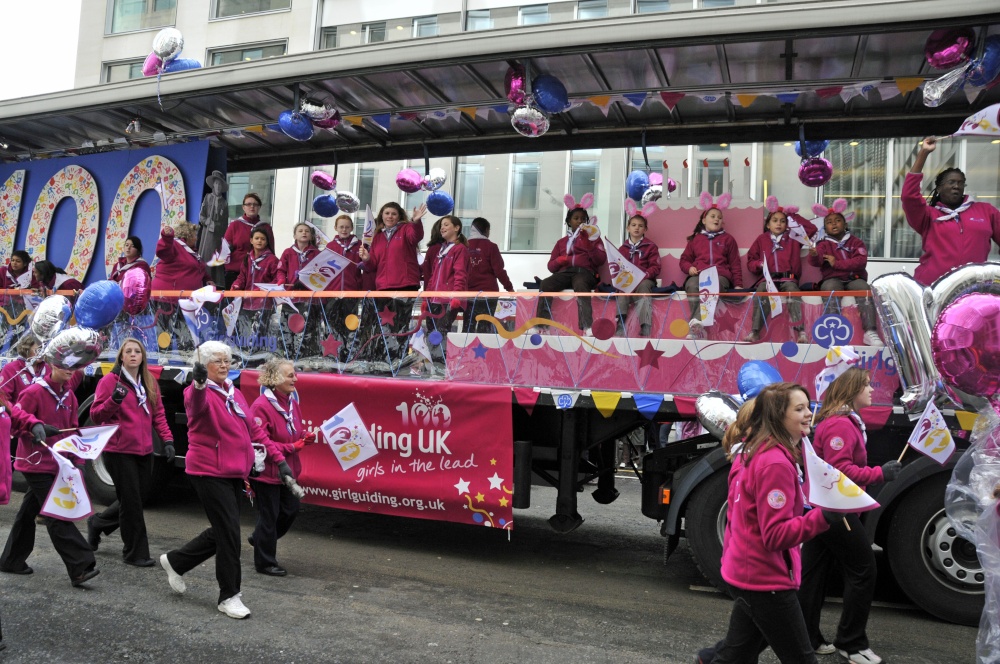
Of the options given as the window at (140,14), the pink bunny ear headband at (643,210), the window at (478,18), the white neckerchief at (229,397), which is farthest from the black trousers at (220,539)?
the window at (140,14)

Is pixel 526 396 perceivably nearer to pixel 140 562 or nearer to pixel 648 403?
pixel 648 403

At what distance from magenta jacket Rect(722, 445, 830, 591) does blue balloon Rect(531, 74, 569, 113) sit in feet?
14.9

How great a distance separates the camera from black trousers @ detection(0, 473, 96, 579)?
587 centimetres

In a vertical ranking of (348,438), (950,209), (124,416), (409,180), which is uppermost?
(409,180)

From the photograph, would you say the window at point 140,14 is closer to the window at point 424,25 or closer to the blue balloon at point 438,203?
the window at point 424,25

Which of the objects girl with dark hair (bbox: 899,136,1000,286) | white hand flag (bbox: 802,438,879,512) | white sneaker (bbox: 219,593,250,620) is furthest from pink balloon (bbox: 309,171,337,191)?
white hand flag (bbox: 802,438,879,512)

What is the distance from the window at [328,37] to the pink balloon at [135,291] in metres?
14.2

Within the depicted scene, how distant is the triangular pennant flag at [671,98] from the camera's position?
304 inches

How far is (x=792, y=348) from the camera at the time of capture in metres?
6.36

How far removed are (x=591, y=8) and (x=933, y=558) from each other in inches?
611

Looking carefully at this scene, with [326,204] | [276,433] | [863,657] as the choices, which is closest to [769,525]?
[863,657]

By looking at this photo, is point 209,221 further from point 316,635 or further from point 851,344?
point 851,344

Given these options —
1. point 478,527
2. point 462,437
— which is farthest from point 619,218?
point 462,437

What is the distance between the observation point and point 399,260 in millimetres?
8938
